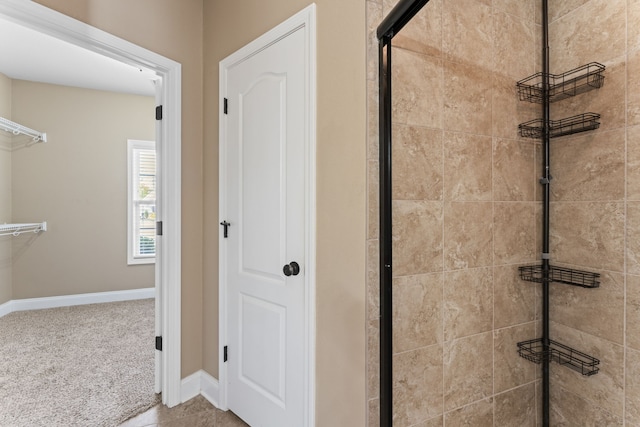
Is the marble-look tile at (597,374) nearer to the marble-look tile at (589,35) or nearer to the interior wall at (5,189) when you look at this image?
the marble-look tile at (589,35)

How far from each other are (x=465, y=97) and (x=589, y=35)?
15.5 inches

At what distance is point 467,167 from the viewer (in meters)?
1.16

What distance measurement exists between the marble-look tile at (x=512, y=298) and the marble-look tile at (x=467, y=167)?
0.28 m

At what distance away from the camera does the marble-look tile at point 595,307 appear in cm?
104

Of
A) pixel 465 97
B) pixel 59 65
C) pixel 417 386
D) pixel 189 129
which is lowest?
pixel 417 386

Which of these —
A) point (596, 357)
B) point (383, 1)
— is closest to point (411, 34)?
point (383, 1)

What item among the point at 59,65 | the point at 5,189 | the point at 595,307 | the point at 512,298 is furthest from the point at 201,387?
the point at 59,65

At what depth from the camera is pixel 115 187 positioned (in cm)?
460

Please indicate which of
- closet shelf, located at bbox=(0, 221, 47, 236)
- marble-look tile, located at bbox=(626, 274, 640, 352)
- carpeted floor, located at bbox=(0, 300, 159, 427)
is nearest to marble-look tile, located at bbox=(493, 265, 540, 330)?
marble-look tile, located at bbox=(626, 274, 640, 352)

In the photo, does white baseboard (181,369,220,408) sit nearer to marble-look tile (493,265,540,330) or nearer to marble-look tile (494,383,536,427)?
marble-look tile (494,383,536,427)

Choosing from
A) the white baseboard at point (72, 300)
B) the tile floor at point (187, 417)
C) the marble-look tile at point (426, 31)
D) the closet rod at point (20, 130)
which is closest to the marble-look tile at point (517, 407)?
the marble-look tile at point (426, 31)

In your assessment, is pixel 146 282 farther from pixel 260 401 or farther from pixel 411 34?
pixel 411 34

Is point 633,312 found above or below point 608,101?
below

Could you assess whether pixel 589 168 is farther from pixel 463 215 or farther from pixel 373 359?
pixel 373 359
